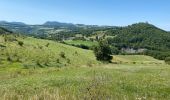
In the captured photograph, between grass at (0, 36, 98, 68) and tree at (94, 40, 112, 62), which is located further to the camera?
tree at (94, 40, 112, 62)

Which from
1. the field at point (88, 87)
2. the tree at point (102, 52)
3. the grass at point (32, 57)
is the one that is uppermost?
the field at point (88, 87)

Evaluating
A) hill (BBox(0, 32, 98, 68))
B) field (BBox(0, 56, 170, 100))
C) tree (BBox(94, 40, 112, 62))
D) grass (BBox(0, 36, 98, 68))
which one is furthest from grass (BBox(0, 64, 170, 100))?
tree (BBox(94, 40, 112, 62))

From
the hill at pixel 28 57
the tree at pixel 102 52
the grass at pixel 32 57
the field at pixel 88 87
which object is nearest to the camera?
the field at pixel 88 87

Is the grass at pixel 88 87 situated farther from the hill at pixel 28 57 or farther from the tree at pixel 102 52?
the tree at pixel 102 52

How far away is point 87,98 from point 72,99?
0.52 metres

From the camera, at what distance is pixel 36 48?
113 meters

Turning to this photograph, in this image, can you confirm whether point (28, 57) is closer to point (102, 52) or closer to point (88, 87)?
point (102, 52)

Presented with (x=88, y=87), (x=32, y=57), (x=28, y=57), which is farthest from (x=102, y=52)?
(x=88, y=87)

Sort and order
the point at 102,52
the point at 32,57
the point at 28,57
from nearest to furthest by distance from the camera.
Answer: the point at 28,57
the point at 32,57
the point at 102,52

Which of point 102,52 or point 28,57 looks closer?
point 28,57

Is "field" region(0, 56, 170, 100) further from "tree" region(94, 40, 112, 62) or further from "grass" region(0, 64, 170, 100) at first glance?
"tree" region(94, 40, 112, 62)

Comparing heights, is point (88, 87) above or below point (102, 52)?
above

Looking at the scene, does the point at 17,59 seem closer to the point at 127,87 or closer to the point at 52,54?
the point at 52,54

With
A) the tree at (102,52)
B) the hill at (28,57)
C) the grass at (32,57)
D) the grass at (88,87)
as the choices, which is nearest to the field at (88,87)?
the grass at (88,87)
